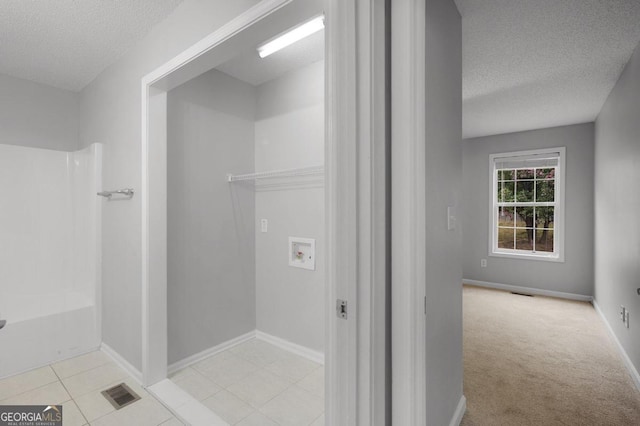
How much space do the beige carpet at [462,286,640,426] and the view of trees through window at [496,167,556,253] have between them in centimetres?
121

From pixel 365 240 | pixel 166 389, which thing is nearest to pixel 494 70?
pixel 365 240

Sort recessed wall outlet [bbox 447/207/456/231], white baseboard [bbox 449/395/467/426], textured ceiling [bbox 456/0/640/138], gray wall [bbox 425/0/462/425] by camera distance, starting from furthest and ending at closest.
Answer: textured ceiling [bbox 456/0/640/138], white baseboard [bbox 449/395/467/426], recessed wall outlet [bbox 447/207/456/231], gray wall [bbox 425/0/462/425]

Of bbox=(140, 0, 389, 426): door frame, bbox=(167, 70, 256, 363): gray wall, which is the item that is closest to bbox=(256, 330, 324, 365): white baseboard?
bbox=(167, 70, 256, 363): gray wall

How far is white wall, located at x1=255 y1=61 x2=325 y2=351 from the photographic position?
8.36 feet

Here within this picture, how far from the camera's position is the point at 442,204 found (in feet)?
4.86

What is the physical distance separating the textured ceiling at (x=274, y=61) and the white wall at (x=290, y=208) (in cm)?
8

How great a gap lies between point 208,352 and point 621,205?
3838mm


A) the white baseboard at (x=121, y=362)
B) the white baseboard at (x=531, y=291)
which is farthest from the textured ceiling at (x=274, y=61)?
the white baseboard at (x=531, y=291)

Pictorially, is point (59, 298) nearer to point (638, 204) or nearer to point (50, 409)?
point (50, 409)

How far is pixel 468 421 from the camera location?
6.19 feet

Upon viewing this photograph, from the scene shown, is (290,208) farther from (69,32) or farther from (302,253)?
(69,32)

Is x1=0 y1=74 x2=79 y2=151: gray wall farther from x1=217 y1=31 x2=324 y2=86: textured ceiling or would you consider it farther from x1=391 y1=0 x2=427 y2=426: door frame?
x1=391 y1=0 x2=427 y2=426: door frame

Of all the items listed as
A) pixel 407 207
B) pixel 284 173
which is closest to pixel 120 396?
pixel 284 173

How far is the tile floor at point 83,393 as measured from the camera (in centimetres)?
185
